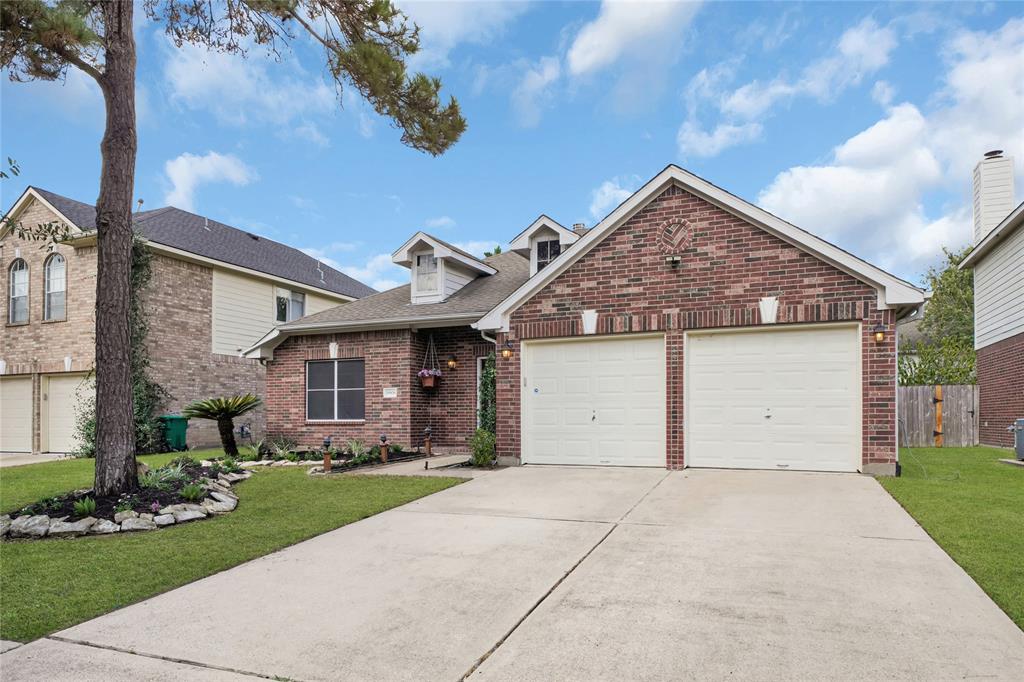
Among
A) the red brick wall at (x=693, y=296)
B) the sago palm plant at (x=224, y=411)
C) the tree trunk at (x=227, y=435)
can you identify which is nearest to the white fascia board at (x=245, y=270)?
the sago palm plant at (x=224, y=411)

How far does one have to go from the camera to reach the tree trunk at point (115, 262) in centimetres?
755

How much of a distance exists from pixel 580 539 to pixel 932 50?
1165cm

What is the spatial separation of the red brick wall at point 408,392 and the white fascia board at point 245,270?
5875 mm

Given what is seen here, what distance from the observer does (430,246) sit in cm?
1520

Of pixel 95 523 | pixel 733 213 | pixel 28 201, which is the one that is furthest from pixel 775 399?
pixel 28 201

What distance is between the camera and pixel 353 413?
48.6 feet

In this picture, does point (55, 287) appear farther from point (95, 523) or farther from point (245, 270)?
point (95, 523)

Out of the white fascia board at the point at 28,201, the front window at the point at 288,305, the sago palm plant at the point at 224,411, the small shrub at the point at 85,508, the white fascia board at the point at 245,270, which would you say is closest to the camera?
the small shrub at the point at 85,508

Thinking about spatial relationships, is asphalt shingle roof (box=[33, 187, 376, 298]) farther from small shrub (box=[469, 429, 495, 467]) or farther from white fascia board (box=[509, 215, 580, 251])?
small shrub (box=[469, 429, 495, 467])

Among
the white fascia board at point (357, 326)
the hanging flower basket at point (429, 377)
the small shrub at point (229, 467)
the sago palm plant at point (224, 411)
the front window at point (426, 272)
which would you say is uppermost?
the front window at point (426, 272)

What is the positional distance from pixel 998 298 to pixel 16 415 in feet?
90.7

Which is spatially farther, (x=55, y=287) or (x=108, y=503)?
(x=55, y=287)

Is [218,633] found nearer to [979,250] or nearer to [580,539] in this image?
[580,539]

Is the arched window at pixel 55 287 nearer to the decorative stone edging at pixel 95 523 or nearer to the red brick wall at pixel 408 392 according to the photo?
the red brick wall at pixel 408 392
